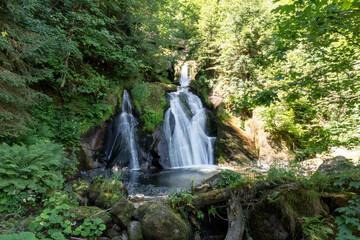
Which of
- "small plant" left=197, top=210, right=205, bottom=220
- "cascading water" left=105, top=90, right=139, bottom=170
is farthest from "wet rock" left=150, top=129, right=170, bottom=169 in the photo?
"small plant" left=197, top=210, right=205, bottom=220

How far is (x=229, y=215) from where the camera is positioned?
10.6 ft

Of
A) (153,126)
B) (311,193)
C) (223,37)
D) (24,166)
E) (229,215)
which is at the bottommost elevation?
(229,215)

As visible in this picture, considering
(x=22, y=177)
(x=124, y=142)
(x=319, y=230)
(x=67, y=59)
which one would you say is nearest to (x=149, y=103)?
(x=124, y=142)

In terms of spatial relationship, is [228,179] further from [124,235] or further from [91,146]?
[91,146]

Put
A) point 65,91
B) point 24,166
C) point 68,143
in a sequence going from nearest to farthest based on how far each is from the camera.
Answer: point 24,166, point 68,143, point 65,91

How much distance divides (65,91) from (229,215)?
8.28 metres

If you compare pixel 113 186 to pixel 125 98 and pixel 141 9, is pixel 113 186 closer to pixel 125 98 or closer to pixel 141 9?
pixel 125 98

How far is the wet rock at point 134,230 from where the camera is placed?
9.73 ft

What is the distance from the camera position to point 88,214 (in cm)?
312

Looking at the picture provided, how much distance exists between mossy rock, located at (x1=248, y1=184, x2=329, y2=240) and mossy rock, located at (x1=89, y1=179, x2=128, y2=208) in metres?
2.72

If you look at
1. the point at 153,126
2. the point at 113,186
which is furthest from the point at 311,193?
the point at 153,126

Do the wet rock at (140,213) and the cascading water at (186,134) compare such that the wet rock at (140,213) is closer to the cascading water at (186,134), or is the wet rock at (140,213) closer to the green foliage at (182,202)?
the green foliage at (182,202)

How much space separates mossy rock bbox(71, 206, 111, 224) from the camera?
3.02 m

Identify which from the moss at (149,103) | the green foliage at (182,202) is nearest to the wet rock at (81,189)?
the green foliage at (182,202)
